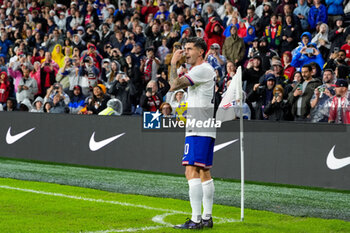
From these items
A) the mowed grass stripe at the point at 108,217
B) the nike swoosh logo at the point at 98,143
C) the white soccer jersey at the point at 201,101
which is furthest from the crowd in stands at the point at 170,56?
the white soccer jersey at the point at 201,101

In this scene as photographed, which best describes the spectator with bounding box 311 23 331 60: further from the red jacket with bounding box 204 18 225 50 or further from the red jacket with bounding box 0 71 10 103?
the red jacket with bounding box 0 71 10 103

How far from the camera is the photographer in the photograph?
17719 mm

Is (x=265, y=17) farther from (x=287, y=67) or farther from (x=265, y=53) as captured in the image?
(x=287, y=67)

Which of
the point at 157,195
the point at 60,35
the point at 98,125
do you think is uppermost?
the point at 60,35

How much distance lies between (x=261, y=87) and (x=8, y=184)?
6223 millimetres

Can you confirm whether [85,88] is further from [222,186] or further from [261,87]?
[222,186]

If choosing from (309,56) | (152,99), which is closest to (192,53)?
(309,56)

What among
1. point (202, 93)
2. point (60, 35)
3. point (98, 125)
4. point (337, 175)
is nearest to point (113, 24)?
point (60, 35)

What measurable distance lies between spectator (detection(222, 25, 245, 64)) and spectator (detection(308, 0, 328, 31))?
1.99 meters

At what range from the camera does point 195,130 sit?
7.61m

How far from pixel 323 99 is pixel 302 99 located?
0.63 meters

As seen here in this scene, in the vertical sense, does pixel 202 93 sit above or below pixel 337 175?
above

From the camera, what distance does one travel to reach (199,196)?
25.0ft

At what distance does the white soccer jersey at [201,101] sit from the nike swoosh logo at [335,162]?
484 centimetres
